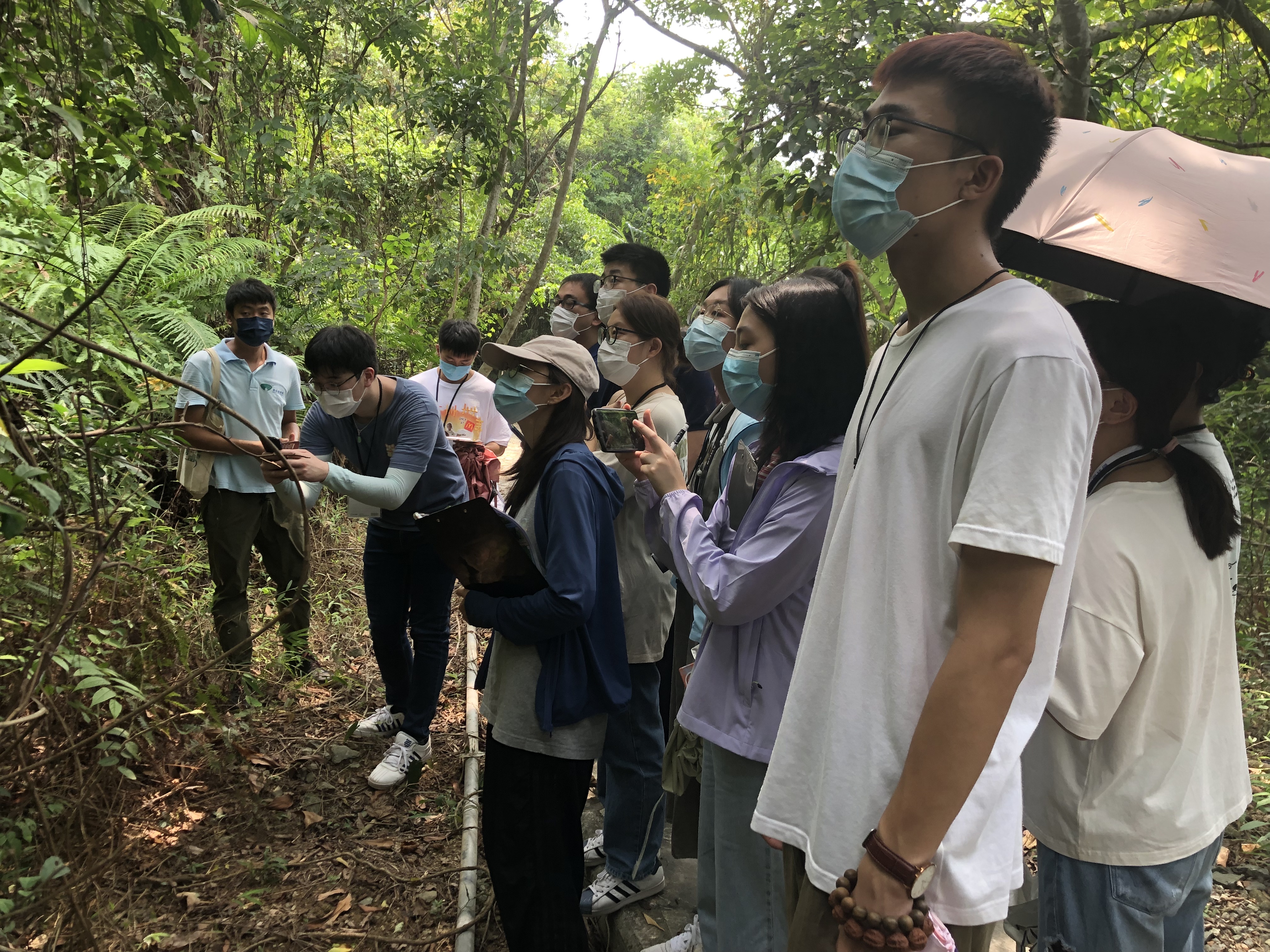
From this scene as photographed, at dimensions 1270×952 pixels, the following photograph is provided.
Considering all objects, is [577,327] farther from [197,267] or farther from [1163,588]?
[197,267]

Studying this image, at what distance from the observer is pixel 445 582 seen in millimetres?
3936

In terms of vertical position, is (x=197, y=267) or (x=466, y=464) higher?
(x=197, y=267)

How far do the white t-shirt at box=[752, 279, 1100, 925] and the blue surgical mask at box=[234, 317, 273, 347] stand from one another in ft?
12.6

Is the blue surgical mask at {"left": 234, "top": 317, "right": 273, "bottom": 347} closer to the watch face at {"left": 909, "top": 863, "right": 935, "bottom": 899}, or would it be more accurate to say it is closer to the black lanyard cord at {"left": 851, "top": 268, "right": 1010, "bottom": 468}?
the black lanyard cord at {"left": 851, "top": 268, "right": 1010, "bottom": 468}

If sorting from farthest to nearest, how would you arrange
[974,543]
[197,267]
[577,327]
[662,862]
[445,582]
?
[197,267]
[577,327]
[445,582]
[662,862]
[974,543]

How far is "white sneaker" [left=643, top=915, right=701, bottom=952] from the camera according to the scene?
2488mm

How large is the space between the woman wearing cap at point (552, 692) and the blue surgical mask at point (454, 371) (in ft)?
10.2

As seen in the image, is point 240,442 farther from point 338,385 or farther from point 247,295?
point 338,385

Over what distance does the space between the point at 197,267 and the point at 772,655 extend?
675 cm

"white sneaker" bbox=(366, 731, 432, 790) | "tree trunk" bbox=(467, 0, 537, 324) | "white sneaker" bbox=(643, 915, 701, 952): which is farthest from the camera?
"tree trunk" bbox=(467, 0, 537, 324)

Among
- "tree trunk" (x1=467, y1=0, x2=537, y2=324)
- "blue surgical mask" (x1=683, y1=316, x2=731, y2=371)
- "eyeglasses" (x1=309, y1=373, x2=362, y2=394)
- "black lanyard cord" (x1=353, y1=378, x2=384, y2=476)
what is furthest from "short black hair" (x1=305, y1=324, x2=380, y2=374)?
"tree trunk" (x1=467, y1=0, x2=537, y2=324)

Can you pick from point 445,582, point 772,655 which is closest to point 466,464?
point 445,582

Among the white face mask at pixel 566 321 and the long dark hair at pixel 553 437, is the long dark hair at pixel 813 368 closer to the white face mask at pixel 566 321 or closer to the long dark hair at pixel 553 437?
the long dark hair at pixel 553 437

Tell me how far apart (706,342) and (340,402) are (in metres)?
1.64
